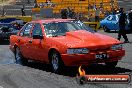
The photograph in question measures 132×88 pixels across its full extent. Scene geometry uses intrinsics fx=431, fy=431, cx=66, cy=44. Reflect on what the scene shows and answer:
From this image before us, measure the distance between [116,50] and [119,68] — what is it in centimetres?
96

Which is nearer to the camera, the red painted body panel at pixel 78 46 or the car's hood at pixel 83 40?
the red painted body panel at pixel 78 46

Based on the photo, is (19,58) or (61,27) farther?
(19,58)

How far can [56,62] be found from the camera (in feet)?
36.1

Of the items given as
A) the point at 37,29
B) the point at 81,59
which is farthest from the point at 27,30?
the point at 81,59

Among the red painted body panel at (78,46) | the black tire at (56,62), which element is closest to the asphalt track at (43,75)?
the black tire at (56,62)

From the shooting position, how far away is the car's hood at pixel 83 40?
10.6 m

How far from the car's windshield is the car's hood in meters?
0.38

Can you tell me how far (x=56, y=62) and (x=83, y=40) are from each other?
90 centimetres

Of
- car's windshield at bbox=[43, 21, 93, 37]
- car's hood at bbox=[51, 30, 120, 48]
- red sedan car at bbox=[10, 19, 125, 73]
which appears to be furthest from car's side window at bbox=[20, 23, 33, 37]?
car's hood at bbox=[51, 30, 120, 48]

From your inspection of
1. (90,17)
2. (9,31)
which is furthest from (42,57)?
(90,17)

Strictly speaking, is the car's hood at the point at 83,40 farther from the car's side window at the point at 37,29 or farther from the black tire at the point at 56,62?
the car's side window at the point at 37,29

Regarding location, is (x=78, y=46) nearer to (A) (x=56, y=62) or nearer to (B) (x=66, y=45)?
(B) (x=66, y=45)

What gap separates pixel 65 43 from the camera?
10719 mm

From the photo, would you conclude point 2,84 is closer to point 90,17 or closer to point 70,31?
point 70,31
